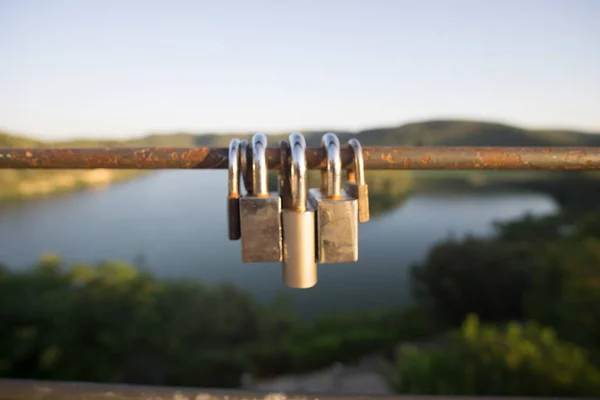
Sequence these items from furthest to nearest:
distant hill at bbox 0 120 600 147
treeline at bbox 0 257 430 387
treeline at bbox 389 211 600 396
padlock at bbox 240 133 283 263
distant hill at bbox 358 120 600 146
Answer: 1. treeline at bbox 0 257 430 387
2. treeline at bbox 389 211 600 396
3. distant hill at bbox 358 120 600 146
4. distant hill at bbox 0 120 600 147
5. padlock at bbox 240 133 283 263

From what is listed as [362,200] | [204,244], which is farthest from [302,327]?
[362,200]

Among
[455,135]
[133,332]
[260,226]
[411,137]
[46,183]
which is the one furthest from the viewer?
[133,332]

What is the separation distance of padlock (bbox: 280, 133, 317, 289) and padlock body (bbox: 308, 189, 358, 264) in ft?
0.05

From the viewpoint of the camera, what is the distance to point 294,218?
2.25 ft

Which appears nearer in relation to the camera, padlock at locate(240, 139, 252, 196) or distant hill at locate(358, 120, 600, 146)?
padlock at locate(240, 139, 252, 196)

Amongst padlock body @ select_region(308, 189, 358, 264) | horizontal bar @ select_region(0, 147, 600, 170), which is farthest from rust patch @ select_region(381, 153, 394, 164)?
padlock body @ select_region(308, 189, 358, 264)

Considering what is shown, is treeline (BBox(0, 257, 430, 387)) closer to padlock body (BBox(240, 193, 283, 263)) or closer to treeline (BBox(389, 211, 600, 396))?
treeline (BBox(389, 211, 600, 396))

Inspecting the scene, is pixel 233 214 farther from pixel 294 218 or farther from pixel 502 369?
pixel 502 369

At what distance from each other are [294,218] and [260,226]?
2.3 inches

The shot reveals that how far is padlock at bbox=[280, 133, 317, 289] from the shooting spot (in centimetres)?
69

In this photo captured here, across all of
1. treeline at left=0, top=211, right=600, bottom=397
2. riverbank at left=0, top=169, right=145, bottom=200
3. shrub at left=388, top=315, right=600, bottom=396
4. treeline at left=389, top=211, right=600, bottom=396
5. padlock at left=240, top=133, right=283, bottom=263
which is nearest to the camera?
padlock at left=240, top=133, right=283, bottom=263

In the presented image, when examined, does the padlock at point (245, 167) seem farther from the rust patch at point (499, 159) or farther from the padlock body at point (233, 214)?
the rust patch at point (499, 159)

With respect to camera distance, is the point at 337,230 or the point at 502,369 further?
the point at 502,369

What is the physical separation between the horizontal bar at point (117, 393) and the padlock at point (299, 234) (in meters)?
0.24
